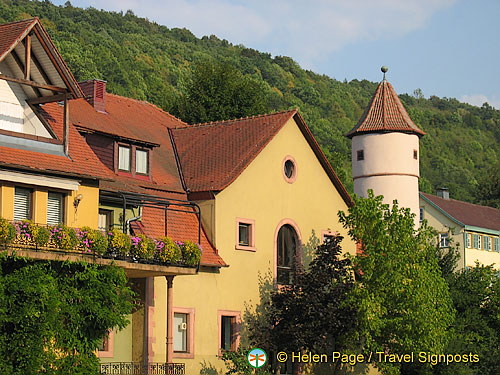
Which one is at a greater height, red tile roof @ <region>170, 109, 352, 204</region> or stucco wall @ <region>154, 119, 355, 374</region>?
red tile roof @ <region>170, 109, 352, 204</region>

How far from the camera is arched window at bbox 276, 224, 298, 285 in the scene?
1582 inches

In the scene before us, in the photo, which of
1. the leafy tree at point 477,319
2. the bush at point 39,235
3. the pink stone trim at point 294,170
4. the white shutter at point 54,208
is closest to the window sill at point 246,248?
the pink stone trim at point 294,170

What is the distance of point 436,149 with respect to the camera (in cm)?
14662

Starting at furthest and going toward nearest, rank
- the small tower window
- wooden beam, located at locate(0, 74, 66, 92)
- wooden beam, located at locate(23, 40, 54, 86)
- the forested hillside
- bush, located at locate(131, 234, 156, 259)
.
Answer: the forested hillside
the small tower window
bush, located at locate(131, 234, 156, 259)
wooden beam, located at locate(23, 40, 54, 86)
wooden beam, located at locate(0, 74, 66, 92)

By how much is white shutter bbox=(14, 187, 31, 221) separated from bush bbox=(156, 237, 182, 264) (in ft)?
14.9

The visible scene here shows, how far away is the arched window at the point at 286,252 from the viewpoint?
40188 mm

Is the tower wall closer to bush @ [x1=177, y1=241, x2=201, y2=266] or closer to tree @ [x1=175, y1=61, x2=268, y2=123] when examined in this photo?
tree @ [x1=175, y1=61, x2=268, y2=123]

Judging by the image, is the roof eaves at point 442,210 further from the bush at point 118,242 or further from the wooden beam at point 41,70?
the wooden beam at point 41,70

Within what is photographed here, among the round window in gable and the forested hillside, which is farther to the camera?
the forested hillside

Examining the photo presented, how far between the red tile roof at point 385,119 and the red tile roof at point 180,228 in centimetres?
1926

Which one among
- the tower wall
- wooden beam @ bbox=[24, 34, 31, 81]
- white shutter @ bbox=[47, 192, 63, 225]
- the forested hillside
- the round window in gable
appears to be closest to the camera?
wooden beam @ bbox=[24, 34, 31, 81]

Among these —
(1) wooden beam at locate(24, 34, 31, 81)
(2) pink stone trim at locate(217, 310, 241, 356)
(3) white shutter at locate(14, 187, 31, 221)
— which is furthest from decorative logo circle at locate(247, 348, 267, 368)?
(1) wooden beam at locate(24, 34, 31, 81)

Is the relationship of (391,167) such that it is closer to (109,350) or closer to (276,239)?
(276,239)

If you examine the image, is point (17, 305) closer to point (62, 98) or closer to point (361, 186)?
point (62, 98)
